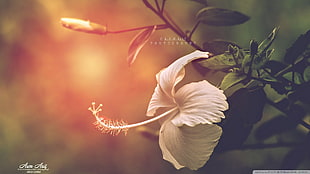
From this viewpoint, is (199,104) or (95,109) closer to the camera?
(199,104)

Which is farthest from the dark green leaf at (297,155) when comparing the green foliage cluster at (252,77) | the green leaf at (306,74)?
the green leaf at (306,74)

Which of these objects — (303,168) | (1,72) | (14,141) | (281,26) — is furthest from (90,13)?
(303,168)

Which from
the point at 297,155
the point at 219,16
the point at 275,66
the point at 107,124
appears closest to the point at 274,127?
the point at 297,155

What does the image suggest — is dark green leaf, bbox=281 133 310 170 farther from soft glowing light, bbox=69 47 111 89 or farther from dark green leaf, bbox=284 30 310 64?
soft glowing light, bbox=69 47 111 89

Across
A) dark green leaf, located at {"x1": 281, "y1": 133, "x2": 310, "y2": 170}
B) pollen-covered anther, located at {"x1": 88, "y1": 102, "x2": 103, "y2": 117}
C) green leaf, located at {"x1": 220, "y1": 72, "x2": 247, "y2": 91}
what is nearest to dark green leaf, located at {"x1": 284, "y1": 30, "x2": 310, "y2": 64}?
green leaf, located at {"x1": 220, "y1": 72, "x2": 247, "y2": 91}

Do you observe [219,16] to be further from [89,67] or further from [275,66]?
[89,67]

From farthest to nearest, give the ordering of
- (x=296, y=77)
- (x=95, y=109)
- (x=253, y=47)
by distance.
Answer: (x=95, y=109) → (x=296, y=77) → (x=253, y=47)
